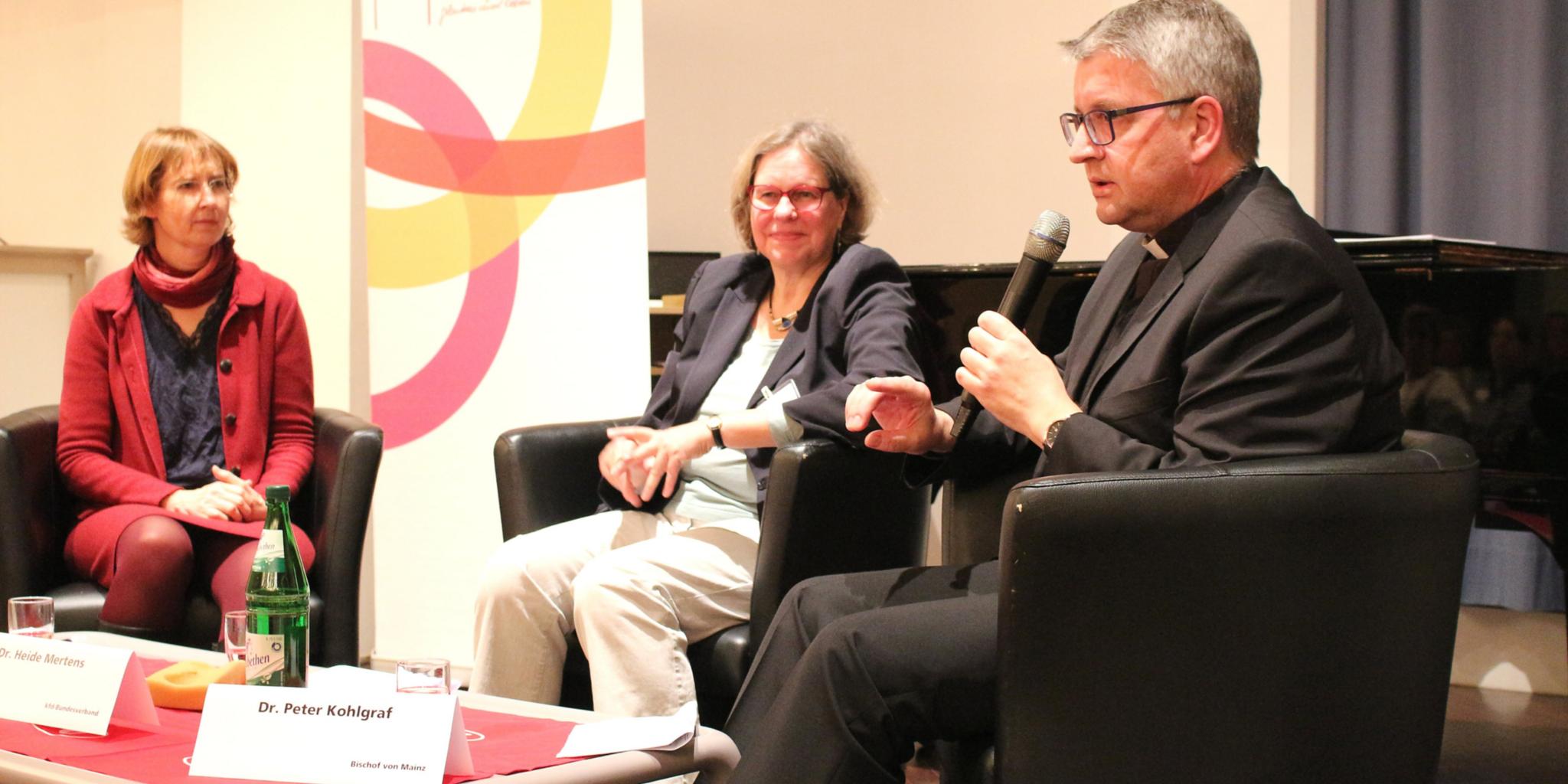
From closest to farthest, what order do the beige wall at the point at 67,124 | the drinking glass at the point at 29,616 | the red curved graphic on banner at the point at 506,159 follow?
the drinking glass at the point at 29,616, the red curved graphic on banner at the point at 506,159, the beige wall at the point at 67,124

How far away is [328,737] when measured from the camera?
1.30 metres

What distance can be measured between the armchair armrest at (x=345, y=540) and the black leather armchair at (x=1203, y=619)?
5.51 feet

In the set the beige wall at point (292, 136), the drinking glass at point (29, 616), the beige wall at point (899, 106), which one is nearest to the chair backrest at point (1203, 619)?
the drinking glass at point (29, 616)

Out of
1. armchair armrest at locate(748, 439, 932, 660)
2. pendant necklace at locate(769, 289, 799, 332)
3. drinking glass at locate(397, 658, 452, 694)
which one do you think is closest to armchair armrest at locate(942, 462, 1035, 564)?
armchair armrest at locate(748, 439, 932, 660)

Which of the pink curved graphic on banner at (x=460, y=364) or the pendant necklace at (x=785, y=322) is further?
the pink curved graphic on banner at (x=460, y=364)

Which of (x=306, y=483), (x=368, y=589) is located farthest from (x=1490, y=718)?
(x=368, y=589)

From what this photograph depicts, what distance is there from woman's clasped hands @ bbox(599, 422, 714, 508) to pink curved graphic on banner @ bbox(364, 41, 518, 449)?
40.7 inches

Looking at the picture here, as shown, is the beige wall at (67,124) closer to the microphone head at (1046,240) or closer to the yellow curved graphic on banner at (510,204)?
the yellow curved graphic on banner at (510,204)

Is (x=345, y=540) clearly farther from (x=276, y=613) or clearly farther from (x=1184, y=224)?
(x=1184, y=224)

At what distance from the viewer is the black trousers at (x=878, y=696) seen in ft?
5.18

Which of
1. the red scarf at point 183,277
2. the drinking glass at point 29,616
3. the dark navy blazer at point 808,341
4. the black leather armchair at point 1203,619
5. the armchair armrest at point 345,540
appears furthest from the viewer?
the red scarf at point 183,277

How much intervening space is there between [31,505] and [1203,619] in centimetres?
232

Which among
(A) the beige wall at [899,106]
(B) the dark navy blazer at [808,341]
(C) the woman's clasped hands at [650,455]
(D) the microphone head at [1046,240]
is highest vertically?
(A) the beige wall at [899,106]

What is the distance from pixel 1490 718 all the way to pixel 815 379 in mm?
2077
